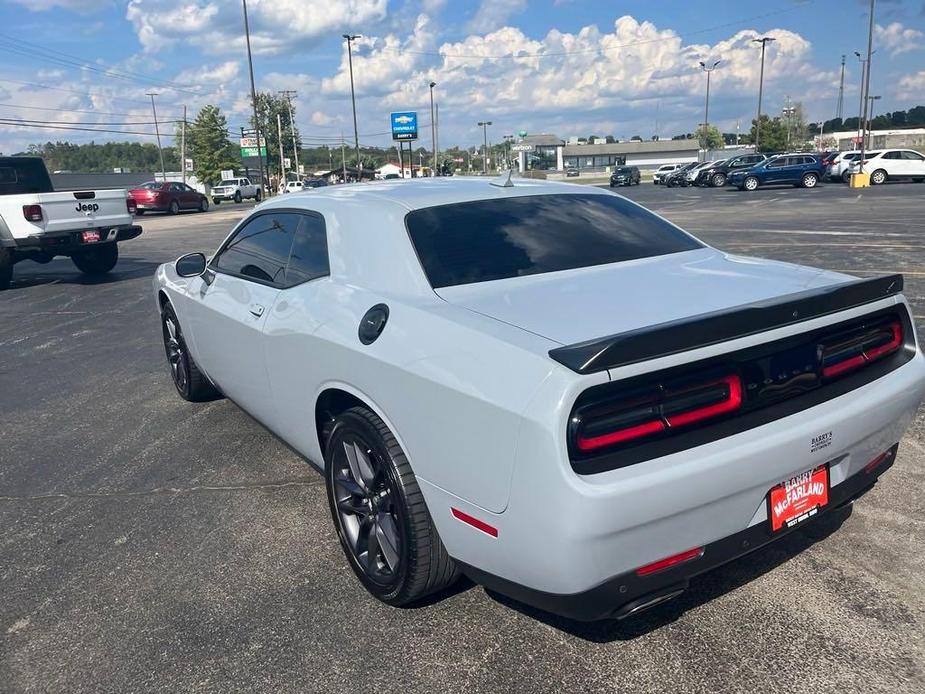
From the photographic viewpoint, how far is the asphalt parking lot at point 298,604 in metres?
2.53

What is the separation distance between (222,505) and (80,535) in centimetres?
66

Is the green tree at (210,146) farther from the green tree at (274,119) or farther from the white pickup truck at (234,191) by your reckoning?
the white pickup truck at (234,191)

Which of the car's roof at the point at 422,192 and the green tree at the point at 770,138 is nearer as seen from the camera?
the car's roof at the point at 422,192

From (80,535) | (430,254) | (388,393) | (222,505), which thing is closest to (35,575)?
(80,535)

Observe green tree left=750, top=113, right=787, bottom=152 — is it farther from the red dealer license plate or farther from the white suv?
the red dealer license plate

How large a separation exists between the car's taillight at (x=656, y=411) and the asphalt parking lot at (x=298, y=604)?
86cm

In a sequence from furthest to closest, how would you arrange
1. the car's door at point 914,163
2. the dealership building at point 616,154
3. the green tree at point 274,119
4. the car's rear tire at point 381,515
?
the dealership building at point 616,154
the green tree at point 274,119
the car's door at point 914,163
the car's rear tire at point 381,515

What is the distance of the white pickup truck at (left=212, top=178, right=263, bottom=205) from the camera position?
178 ft

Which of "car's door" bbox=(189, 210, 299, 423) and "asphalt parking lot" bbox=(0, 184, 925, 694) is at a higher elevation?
"car's door" bbox=(189, 210, 299, 423)

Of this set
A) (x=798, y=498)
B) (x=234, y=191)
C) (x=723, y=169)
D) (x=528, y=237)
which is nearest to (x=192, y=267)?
(x=528, y=237)

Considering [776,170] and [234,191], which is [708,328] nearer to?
[776,170]

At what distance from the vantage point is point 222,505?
3932 millimetres

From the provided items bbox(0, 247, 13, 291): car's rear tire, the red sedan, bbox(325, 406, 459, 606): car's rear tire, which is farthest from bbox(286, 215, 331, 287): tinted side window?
the red sedan

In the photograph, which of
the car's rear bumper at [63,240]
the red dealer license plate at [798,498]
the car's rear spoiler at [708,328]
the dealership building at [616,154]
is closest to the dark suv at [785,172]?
the car's rear bumper at [63,240]
